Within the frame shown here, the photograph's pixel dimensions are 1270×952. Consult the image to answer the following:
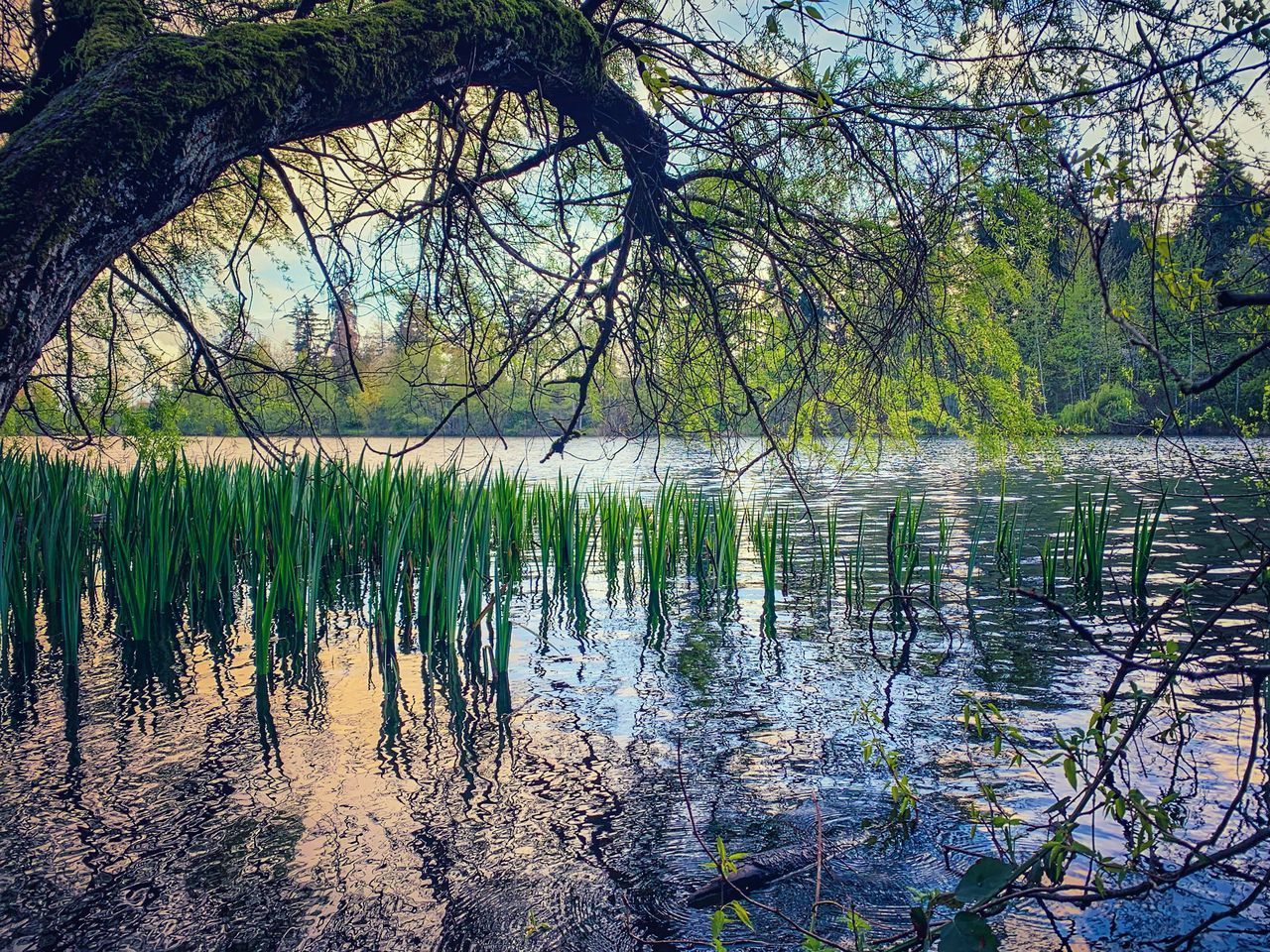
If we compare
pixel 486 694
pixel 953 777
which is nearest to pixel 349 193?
pixel 486 694

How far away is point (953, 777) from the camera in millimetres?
3072

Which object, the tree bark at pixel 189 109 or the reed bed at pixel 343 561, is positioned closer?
the tree bark at pixel 189 109

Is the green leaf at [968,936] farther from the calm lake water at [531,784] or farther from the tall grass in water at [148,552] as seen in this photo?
the tall grass in water at [148,552]

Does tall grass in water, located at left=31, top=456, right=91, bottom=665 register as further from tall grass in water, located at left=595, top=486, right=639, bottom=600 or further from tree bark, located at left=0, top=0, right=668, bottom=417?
tall grass in water, located at left=595, top=486, right=639, bottom=600

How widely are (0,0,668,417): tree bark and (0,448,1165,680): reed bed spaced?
1458 mm

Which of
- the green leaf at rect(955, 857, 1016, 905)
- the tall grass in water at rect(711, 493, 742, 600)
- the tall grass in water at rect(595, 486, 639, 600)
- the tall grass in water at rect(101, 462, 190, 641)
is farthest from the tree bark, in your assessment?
the tall grass in water at rect(595, 486, 639, 600)

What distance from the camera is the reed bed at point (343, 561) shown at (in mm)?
4605

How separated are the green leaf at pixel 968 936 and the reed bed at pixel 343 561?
250 centimetres

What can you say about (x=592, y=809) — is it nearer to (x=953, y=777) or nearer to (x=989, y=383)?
(x=953, y=777)

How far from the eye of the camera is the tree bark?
2.01 metres

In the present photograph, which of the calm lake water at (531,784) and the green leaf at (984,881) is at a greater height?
the green leaf at (984,881)

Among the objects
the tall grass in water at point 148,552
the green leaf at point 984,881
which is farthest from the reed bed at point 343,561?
the green leaf at point 984,881

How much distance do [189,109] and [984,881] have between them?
2743mm

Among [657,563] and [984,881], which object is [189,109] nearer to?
[984,881]
